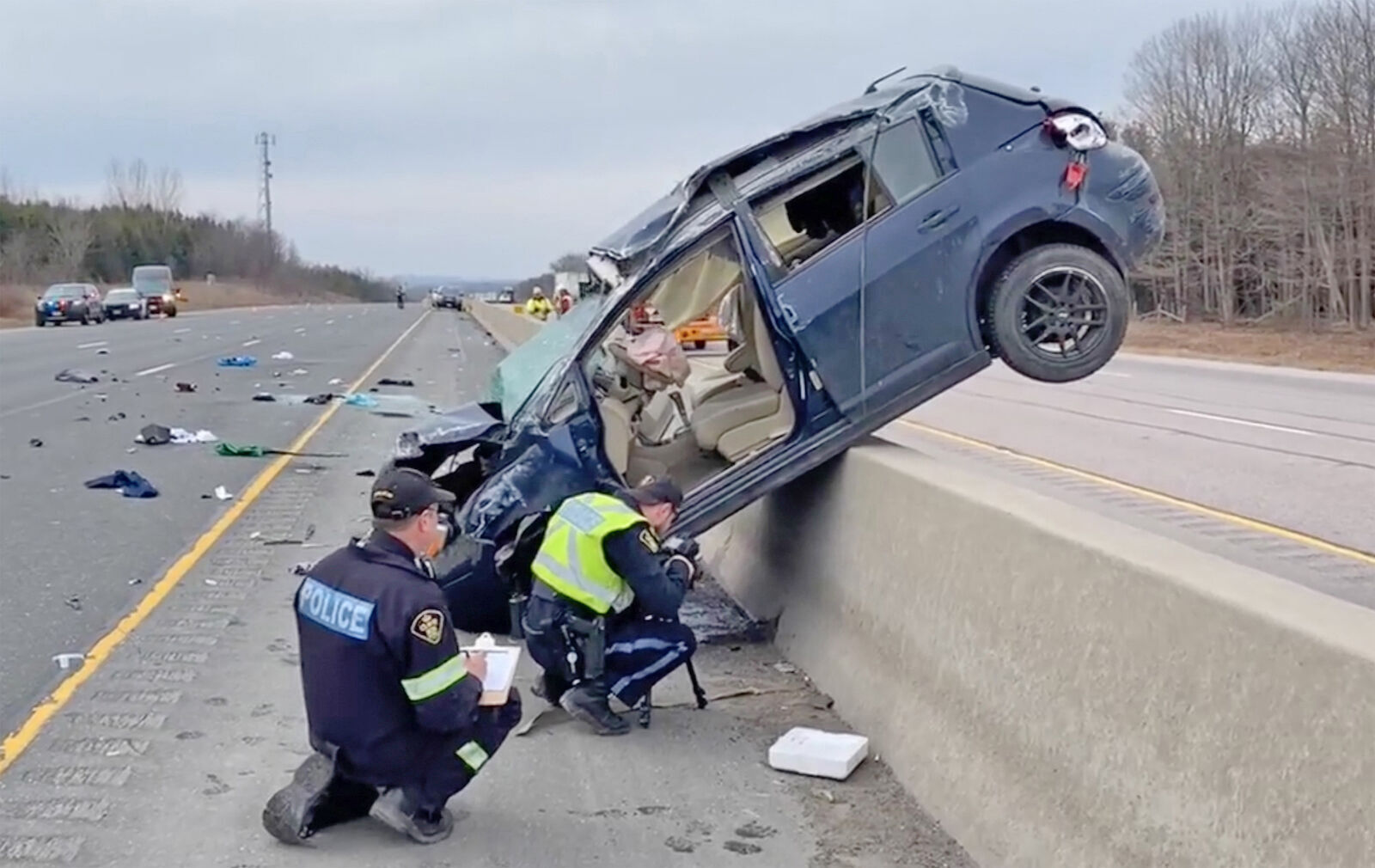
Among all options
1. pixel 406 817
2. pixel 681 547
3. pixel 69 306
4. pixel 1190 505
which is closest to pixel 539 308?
pixel 69 306

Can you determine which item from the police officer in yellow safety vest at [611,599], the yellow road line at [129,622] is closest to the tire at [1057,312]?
the police officer in yellow safety vest at [611,599]

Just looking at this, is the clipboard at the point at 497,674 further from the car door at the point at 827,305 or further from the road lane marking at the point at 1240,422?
the road lane marking at the point at 1240,422

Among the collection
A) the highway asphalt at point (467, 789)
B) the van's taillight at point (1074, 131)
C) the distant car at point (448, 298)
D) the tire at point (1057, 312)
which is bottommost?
the distant car at point (448, 298)

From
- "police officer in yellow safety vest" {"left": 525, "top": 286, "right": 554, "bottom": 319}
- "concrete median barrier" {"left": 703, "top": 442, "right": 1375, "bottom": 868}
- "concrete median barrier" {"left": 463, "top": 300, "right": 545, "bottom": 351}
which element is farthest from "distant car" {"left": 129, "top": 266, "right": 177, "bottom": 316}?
"concrete median barrier" {"left": 703, "top": 442, "right": 1375, "bottom": 868}

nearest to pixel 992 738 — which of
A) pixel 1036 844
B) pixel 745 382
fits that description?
pixel 1036 844

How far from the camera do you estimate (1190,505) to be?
11.3 m

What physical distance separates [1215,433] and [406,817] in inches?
503

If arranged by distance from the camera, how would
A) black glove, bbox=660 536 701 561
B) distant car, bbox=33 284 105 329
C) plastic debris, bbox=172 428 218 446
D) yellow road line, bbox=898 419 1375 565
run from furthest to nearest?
distant car, bbox=33 284 105 329 → plastic debris, bbox=172 428 218 446 → yellow road line, bbox=898 419 1375 565 → black glove, bbox=660 536 701 561

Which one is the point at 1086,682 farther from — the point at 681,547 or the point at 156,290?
the point at 156,290

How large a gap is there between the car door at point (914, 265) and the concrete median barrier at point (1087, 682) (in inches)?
39.2

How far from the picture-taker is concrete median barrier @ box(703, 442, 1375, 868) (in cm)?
327

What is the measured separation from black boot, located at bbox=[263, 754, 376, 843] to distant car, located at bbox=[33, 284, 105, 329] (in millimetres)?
53350

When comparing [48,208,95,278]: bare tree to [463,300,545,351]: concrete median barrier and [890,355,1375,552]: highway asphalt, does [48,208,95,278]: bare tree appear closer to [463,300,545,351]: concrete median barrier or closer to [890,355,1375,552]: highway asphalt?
[463,300,545,351]: concrete median barrier

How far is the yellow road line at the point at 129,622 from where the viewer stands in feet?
20.5
